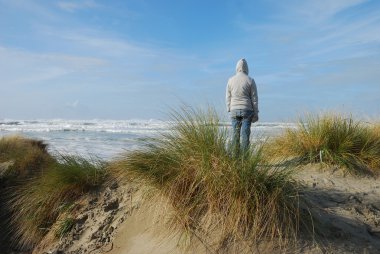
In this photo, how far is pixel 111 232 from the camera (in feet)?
18.0

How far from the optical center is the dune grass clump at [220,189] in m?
4.36

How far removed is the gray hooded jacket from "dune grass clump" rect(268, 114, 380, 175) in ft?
3.05

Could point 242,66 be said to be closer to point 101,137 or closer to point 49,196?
point 49,196

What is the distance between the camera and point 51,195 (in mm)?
6293

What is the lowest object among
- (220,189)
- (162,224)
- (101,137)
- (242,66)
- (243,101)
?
(162,224)

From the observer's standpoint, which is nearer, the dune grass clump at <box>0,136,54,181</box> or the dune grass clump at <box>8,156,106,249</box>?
the dune grass clump at <box>8,156,106,249</box>

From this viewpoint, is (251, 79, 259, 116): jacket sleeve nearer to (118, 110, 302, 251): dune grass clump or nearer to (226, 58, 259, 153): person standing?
(226, 58, 259, 153): person standing

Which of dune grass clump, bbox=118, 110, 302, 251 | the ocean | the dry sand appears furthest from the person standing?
dune grass clump, bbox=118, 110, 302, 251

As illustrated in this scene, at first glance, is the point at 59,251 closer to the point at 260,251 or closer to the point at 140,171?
the point at 140,171

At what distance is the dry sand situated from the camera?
181 inches

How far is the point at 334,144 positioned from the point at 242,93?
1924mm

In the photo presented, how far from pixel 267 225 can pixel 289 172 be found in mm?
744

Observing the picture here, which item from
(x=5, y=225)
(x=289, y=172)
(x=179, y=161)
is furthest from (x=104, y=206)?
(x=289, y=172)

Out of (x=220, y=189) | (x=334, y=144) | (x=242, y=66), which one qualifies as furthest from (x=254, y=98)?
(x=220, y=189)
